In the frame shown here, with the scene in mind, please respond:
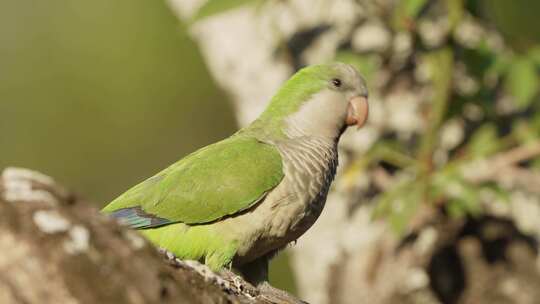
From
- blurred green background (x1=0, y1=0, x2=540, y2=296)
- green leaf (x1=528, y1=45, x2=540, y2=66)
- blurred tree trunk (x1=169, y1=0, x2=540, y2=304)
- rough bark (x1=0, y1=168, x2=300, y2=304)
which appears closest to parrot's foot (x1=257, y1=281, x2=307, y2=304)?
blurred tree trunk (x1=169, y1=0, x2=540, y2=304)

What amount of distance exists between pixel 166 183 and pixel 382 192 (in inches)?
70.9

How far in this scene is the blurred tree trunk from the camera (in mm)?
5523

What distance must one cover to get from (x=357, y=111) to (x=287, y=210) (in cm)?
91

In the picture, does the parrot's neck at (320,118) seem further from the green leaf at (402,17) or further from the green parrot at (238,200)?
the green leaf at (402,17)

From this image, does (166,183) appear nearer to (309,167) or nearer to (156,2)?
(309,167)

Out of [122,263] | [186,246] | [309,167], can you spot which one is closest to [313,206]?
[309,167]

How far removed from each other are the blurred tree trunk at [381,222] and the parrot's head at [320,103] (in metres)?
0.53

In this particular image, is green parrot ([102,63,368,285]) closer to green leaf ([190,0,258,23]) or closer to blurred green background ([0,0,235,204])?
green leaf ([190,0,258,23])

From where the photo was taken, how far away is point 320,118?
15.5 ft

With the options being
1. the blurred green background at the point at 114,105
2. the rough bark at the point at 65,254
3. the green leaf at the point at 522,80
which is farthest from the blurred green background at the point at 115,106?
the rough bark at the point at 65,254

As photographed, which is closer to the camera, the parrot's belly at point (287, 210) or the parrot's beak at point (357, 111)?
the parrot's belly at point (287, 210)

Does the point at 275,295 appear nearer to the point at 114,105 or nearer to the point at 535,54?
the point at 535,54

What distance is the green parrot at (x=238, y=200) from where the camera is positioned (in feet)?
13.5

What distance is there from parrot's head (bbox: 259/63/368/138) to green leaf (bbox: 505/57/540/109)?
0.83 metres
